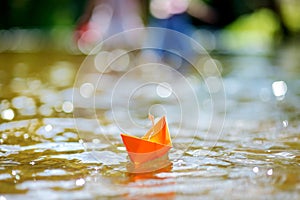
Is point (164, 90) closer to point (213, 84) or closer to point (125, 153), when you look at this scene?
point (213, 84)

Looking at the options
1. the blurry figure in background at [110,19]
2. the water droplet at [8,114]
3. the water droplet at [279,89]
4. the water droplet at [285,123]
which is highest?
the blurry figure in background at [110,19]

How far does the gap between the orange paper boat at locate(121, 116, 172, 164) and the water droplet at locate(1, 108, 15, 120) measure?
151cm

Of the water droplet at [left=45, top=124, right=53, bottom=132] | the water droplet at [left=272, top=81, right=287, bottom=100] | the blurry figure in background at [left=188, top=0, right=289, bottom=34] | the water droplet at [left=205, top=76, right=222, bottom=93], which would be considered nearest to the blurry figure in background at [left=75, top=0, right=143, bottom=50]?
the water droplet at [left=205, top=76, right=222, bottom=93]

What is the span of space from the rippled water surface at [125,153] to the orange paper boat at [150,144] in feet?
0.29

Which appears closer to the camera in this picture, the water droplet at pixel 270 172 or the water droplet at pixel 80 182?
the water droplet at pixel 80 182

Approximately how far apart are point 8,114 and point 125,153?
4.44 ft

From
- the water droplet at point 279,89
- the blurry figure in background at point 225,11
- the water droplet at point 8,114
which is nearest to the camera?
the water droplet at point 8,114

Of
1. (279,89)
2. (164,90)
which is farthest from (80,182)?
(279,89)

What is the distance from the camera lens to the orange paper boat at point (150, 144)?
313 centimetres

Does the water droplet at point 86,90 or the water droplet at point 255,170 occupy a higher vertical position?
the water droplet at point 86,90

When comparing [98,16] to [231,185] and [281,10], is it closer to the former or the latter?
[281,10]

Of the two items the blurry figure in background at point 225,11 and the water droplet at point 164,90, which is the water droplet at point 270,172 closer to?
the water droplet at point 164,90

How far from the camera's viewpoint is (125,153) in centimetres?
350

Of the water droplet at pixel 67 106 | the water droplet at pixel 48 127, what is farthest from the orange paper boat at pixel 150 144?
the water droplet at pixel 67 106
